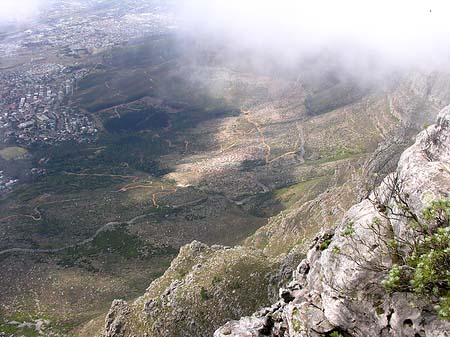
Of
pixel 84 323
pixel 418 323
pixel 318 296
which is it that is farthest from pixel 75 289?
pixel 418 323

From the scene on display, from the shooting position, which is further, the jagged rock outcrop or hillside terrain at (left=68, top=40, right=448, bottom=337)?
hillside terrain at (left=68, top=40, right=448, bottom=337)

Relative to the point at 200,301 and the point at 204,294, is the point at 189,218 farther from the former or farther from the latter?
the point at 200,301

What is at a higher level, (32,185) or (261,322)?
(261,322)

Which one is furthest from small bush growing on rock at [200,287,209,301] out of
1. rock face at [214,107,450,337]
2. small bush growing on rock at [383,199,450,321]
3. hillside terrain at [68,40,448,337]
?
small bush growing on rock at [383,199,450,321]

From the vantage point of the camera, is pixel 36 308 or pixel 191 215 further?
pixel 191 215

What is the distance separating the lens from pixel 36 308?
83.3 m

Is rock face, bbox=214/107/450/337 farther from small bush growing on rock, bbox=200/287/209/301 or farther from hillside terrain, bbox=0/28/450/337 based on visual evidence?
small bush growing on rock, bbox=200/287/209/301

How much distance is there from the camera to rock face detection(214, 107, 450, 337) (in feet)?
54.9

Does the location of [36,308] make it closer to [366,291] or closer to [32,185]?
[366,291]

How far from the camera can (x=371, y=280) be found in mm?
18156

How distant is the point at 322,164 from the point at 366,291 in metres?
140

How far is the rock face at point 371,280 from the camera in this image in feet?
54.9

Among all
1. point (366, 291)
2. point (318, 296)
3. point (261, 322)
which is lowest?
point (261, 322)

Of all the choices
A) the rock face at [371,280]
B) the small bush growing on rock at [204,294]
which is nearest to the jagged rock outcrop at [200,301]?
the small bush growing on rock at [204,294]
